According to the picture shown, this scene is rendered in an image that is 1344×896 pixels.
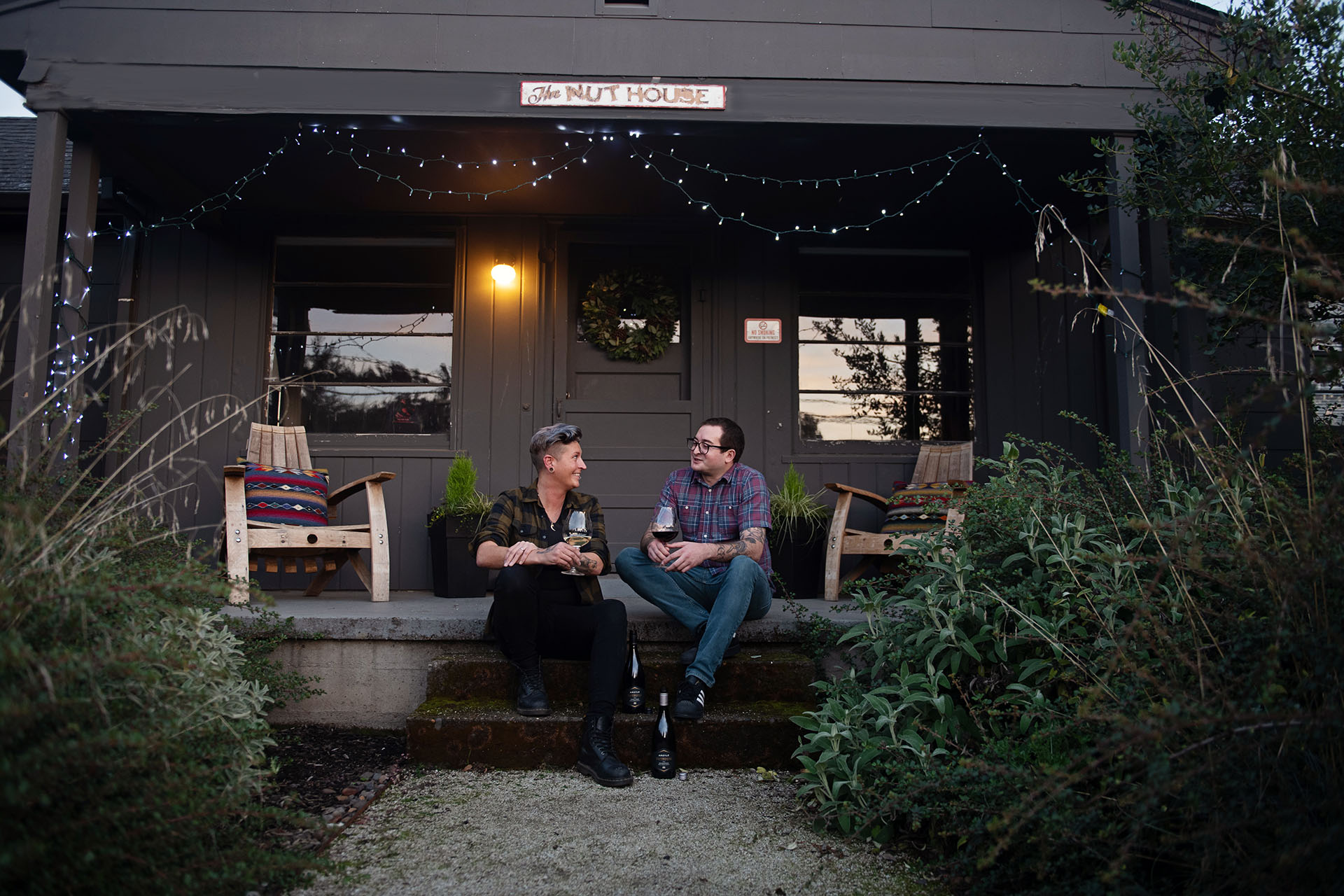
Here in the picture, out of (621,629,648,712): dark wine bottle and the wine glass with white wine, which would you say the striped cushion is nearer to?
(621,629,648,712): dark wine bottle

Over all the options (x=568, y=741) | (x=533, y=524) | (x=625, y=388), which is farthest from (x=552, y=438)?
(x=625, y=388)

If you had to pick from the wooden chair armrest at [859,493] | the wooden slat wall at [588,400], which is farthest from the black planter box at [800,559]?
the wooden slat wall at [588,400]

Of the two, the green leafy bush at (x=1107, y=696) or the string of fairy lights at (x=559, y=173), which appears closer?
the green leafy bush at (x=1107, y=696)

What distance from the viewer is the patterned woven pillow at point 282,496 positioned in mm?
3822

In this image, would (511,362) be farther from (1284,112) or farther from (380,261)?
(1284,112)

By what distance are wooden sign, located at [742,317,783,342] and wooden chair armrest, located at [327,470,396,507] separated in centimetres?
209

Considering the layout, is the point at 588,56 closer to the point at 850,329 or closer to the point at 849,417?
the point at 850,329

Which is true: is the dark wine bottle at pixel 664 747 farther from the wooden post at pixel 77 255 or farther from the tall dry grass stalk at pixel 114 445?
the wooden post at pixel 77 255

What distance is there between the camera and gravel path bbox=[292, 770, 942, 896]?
1.85 m

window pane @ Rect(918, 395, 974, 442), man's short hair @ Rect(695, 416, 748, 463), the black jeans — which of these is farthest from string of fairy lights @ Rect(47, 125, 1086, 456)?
the black jeans

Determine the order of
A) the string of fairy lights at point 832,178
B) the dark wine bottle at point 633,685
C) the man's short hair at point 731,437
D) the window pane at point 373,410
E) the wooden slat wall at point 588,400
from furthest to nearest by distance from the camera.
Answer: the window pane at point 373,410 < the wooden slat wall at point 588,400 < the string of fairy lights at point 832,178 < the man's short hair at point 731,437 < the dark wine bottle at point 633,685

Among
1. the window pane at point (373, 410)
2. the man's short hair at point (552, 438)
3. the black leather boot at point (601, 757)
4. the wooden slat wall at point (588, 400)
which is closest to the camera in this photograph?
the black leather boot at point (601, 757)

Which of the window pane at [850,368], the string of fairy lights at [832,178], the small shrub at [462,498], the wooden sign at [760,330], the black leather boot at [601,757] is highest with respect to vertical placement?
the string of fairy lights at [832,178]

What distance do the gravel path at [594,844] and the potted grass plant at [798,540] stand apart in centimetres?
173
